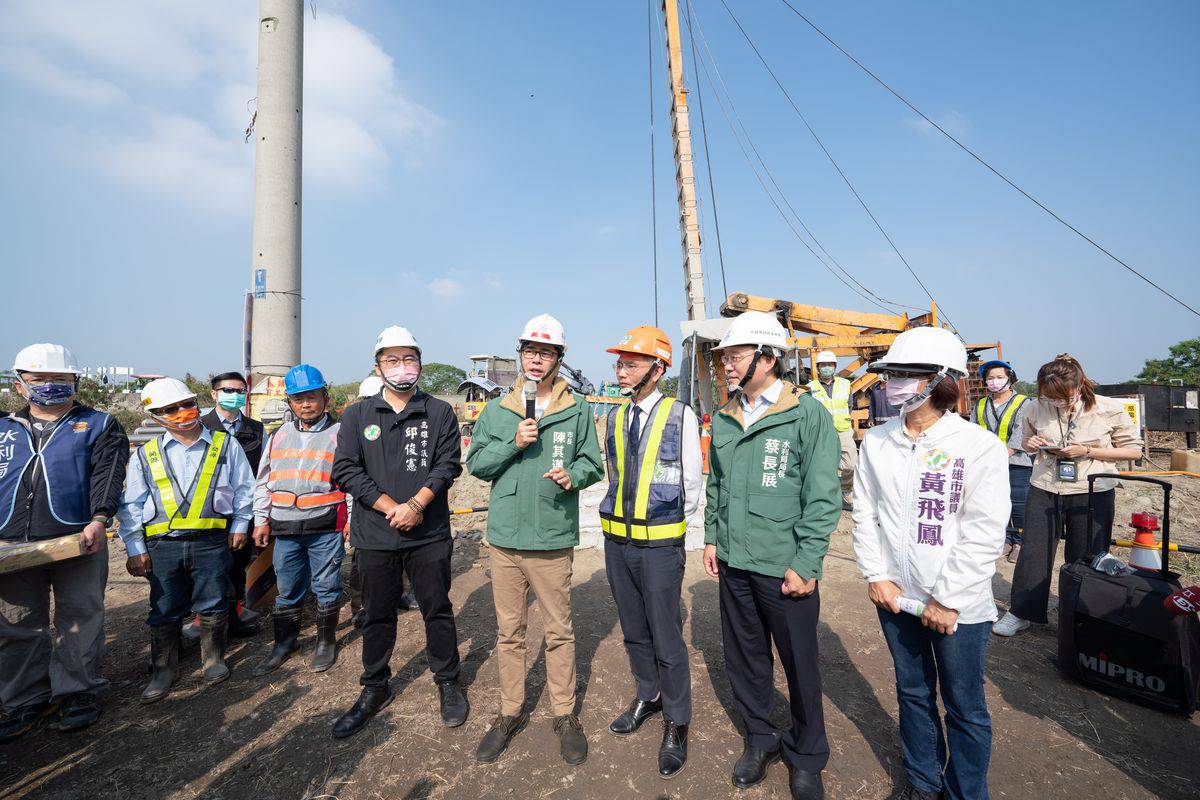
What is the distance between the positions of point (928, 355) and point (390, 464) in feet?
9.95

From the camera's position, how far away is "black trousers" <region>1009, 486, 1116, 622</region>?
3889mm

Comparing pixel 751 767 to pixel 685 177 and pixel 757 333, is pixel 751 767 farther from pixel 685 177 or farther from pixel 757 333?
pixel 685 177

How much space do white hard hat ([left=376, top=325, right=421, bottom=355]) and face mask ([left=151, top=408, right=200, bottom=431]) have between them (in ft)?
5.12

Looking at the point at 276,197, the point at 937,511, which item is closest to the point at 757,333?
the point at 937,511

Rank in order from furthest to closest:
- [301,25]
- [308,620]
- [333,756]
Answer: [301,25]
[308,620]
[333,756]

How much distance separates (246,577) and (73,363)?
2.15 metres

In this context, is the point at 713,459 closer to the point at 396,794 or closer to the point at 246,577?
the point at 396,794

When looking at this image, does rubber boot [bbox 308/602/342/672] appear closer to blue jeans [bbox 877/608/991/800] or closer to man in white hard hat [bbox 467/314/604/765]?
man in white hard hat [bbox 467/314/604/765]

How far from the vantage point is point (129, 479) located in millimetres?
3529

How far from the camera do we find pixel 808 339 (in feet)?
31.3

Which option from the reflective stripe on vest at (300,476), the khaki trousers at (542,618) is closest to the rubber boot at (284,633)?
the reflective stripe on vest at (300,476)

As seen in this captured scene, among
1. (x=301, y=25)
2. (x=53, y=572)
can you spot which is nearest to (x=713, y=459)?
(x=53, y=572)

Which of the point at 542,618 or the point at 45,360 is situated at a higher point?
the point at 45,360

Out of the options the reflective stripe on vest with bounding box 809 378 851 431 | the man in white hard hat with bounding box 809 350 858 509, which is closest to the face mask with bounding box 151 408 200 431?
the man in white hard hat with bounding box 809 350 858 509
